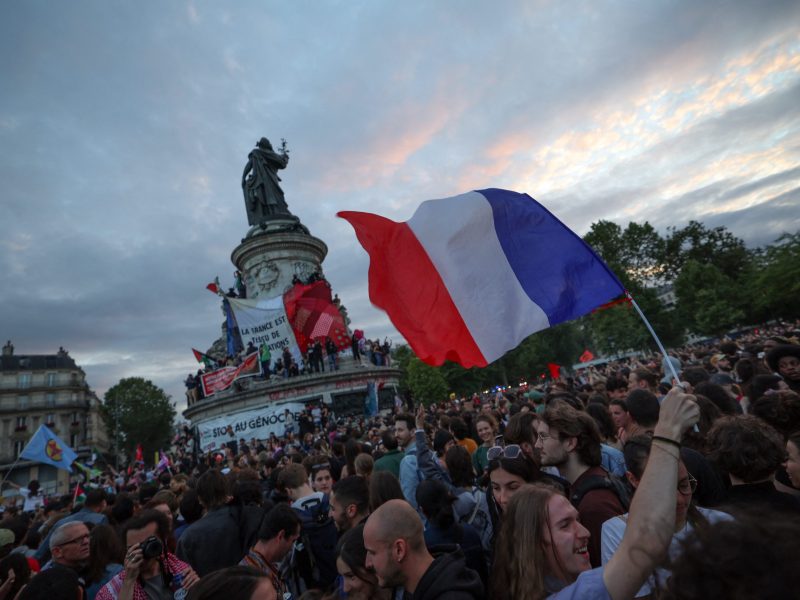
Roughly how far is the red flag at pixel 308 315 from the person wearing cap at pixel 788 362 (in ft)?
57.1

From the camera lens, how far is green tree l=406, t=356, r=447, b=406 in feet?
187

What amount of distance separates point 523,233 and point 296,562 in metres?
4.12

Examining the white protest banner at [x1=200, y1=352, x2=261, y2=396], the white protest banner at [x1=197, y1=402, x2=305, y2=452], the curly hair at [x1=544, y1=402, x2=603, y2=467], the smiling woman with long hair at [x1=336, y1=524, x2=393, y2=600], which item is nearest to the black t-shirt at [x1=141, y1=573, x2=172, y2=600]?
the smiling woman with long hair at [x1=336, y1=524, x2=393, y2=600]

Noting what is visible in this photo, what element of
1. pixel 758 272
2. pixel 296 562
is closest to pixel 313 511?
pixel 296 562

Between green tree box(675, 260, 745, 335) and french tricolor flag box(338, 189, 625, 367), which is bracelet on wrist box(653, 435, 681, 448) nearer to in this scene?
french tricolor flag box(338, 189, 625, 367)

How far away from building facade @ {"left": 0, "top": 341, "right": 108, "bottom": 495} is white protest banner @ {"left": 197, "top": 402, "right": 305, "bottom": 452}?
153ft

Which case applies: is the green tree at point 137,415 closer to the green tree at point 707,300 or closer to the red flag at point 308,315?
the red flag at point 308,315

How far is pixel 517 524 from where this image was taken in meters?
2.12

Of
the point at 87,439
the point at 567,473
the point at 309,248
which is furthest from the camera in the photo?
the point at 87,439

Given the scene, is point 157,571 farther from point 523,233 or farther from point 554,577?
point 523,233

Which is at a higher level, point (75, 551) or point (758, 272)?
point (758, 272)

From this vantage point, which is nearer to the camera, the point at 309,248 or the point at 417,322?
the point at 417,322

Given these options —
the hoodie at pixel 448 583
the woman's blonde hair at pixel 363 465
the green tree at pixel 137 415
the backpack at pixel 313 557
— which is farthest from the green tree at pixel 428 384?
the hoodie at pixel 448 583

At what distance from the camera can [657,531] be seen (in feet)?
5.23
